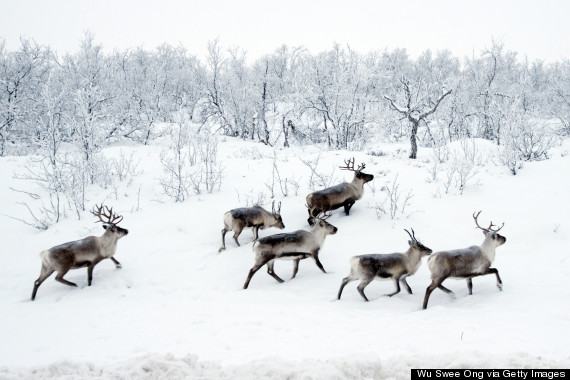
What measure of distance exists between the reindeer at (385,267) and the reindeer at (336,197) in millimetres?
3021

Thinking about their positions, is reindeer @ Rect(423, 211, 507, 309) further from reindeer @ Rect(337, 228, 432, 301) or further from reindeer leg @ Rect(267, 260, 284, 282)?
reindeer leg @ Rect(267, 260, 284, 282)

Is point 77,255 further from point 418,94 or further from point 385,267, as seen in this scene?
point 418,94

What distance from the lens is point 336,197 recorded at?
9844 mm

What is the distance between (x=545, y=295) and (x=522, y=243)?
8.67ft

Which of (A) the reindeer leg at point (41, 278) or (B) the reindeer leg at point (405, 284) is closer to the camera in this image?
(B) the reindeer leg at point (405, 284)

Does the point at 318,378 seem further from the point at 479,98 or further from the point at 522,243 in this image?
the point at 479,98

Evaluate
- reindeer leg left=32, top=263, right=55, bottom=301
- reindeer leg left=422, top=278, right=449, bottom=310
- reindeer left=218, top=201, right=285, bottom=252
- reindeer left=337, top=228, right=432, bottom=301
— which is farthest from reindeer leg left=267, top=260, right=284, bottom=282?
reindeer leg left=32, top=263, right=55, bottom=301

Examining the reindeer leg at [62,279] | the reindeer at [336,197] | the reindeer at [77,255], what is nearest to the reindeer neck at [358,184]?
the reindeer at [336,197]

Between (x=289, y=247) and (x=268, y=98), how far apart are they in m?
26.0

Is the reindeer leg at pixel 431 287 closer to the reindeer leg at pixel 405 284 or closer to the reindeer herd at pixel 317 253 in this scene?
the reindeer herd at pixel 317 253

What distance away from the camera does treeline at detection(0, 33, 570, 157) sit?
74.6 ft

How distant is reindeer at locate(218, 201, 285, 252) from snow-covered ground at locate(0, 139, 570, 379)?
44 cm

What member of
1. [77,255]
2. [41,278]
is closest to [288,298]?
[77,255]

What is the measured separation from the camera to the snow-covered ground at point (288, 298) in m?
3.97
